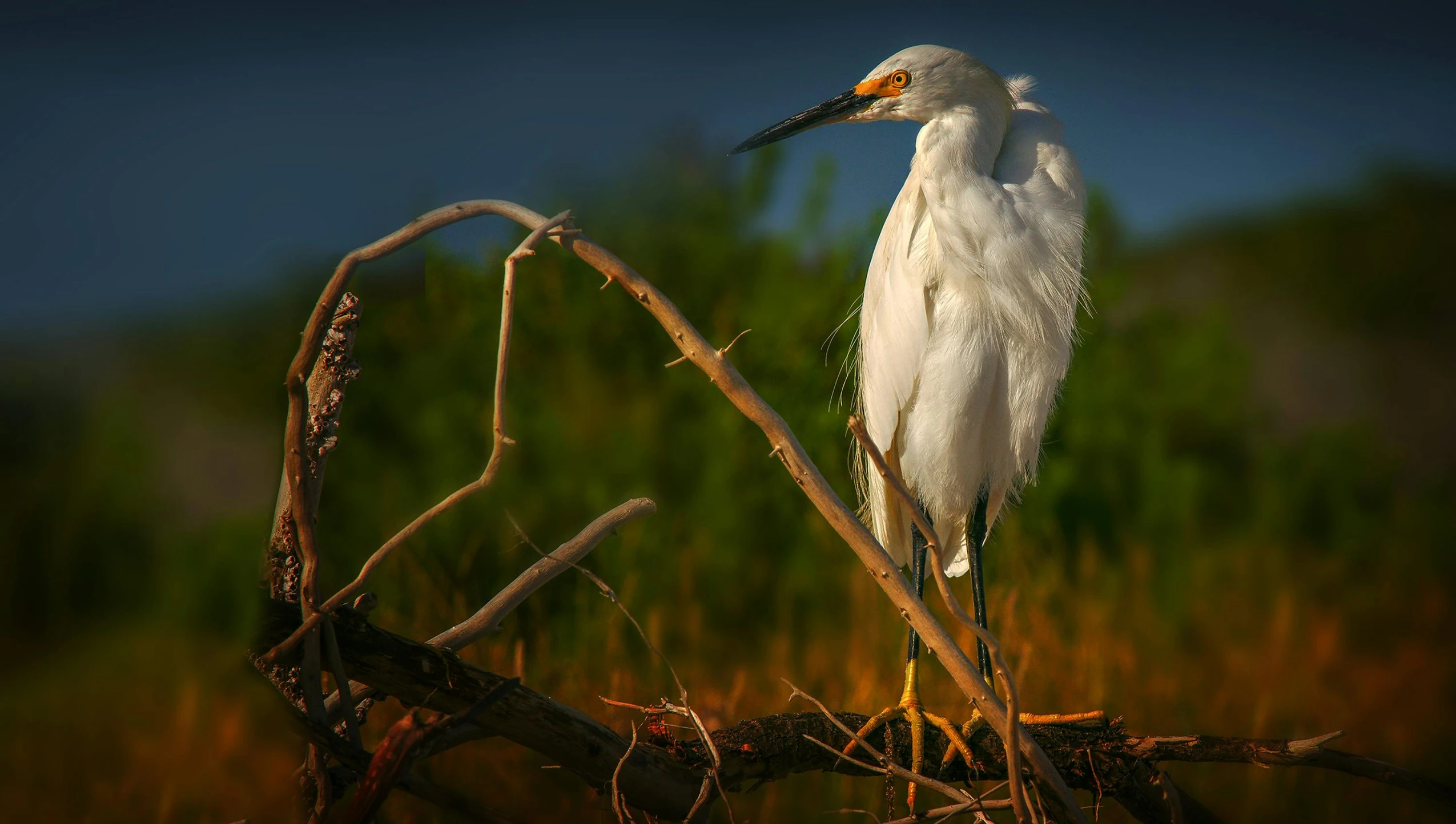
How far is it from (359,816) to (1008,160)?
3.59 ft

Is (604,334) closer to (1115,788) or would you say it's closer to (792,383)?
(792,383)

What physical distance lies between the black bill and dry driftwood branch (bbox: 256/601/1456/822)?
762 mm

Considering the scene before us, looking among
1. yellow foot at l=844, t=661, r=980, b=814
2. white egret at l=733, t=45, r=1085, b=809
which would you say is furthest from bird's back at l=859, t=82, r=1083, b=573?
yellow foot at l=844, t=661, r=980, b=814

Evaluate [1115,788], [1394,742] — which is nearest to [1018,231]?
[1115,788]

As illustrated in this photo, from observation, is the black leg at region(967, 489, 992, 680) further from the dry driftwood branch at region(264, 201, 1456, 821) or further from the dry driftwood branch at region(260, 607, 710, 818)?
the dry driftwood branch at region(260, 607, 710, 818)

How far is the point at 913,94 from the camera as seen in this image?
1.15 meters

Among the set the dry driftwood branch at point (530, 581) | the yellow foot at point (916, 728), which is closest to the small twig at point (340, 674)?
the dry driftwood branch at point (530, 581)

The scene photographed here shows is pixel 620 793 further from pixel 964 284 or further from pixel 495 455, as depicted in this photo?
pixel 964 284

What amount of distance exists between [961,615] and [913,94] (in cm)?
82

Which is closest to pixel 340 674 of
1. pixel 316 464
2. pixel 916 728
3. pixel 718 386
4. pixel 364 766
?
Result: pixel 364 766

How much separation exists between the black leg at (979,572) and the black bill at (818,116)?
0.61m

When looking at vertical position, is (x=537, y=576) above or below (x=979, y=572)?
above

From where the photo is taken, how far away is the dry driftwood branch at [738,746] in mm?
720

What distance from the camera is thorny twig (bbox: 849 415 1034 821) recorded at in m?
0.52
